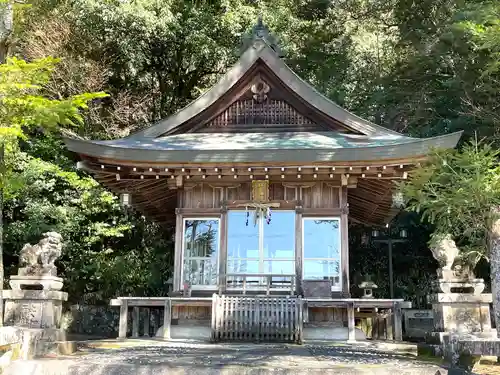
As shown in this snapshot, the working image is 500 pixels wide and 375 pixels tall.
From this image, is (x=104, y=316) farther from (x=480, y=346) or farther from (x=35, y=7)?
(x=480, y=346)

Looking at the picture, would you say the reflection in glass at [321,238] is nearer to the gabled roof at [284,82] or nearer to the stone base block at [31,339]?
the gabled roof at [284,82]

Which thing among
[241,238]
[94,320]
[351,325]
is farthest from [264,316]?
[94,320]

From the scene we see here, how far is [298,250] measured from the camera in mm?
10781

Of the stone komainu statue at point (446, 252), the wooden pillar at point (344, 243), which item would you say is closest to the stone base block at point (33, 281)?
the wooden pillar at point (344, 243)

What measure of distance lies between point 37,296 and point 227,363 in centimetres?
334

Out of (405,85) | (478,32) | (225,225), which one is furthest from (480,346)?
(405,85)

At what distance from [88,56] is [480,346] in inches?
716

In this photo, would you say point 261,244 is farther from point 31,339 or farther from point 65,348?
point 31,339

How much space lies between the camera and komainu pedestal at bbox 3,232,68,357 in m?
7.40

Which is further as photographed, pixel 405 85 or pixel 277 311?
pixel 405 85

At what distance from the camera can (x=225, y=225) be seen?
11.0 meters

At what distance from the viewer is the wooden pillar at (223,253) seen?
35.2 ft

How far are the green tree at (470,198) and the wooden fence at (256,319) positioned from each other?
9.73ft

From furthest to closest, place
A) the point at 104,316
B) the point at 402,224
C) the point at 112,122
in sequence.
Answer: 1. the point at 112,122
2. the point at 402,224
3. the point at 104,316
